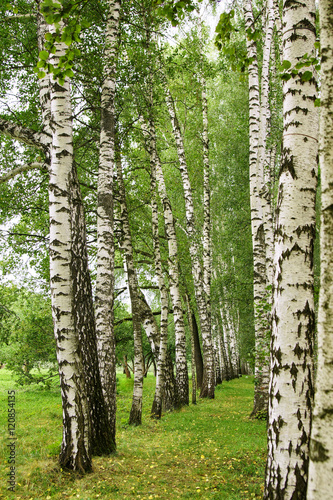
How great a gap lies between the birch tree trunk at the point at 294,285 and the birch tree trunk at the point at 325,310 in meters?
0.91

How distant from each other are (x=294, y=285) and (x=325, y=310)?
3.11 ft

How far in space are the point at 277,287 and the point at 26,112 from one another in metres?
8.31

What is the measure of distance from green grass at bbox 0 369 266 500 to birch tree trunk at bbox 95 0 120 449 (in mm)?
1163

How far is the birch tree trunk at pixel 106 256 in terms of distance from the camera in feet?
21.2

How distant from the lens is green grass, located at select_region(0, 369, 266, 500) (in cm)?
454

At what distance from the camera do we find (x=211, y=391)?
15055mm

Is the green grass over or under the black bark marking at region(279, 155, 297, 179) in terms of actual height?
under

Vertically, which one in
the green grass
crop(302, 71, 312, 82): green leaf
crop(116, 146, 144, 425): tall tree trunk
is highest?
crop(302, 71, 312, 82): green leaf

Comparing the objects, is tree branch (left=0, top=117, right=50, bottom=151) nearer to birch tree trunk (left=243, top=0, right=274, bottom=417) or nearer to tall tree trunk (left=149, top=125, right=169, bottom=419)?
tall tree trunk (left=149, top=125, right=169, bottom=419)

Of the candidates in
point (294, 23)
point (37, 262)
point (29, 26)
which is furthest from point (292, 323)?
point (37, 262)

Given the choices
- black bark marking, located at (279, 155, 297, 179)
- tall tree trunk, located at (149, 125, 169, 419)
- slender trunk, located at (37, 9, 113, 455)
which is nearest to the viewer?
black bark marking, located at (279, 155, 297, 179)

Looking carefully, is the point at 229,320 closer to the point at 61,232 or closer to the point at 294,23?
the point at 61,232

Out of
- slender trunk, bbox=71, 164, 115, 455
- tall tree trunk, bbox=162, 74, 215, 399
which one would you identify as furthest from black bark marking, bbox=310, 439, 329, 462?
tall tree trunk, bbox=162, 74, 215, 399

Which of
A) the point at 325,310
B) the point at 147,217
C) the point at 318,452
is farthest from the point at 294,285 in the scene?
the point at 147,217
